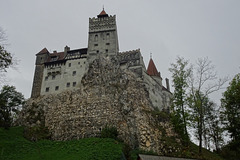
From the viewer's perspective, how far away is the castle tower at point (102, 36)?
1889 inches

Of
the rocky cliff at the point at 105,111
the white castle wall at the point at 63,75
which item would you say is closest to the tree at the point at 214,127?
the rocky cliff at the point at 105,111

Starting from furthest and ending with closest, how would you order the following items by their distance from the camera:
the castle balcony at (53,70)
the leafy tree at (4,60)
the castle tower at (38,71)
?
the castle balcony at (53,70)
the castle tower at (38,71)
the leafy tree at (4,60)

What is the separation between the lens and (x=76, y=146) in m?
32.8

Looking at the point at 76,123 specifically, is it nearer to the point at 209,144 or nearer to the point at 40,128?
the point at 40,128

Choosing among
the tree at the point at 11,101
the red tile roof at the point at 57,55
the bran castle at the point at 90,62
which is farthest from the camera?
the red tile roof at the point at 57,55

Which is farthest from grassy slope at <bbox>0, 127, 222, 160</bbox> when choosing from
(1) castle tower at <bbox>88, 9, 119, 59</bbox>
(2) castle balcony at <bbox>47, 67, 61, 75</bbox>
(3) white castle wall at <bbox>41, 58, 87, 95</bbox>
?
(1) castle tower at <bbox>88, 9, 119, 59</bbox>

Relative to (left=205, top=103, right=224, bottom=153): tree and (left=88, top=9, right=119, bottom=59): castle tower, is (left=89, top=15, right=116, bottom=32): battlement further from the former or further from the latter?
(left=205, top=103, right=224, bottom=153): tree

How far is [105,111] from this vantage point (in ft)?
128

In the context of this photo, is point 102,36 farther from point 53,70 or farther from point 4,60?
point 4,60

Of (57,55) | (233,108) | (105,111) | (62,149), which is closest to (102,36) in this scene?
(57,55)

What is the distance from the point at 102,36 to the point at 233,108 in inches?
1218

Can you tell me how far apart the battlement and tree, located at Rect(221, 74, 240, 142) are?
28.6m

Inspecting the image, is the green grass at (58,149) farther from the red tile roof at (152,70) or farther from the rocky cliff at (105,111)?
the red tile roof at (152,70)

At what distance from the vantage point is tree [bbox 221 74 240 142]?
28.5 meters
